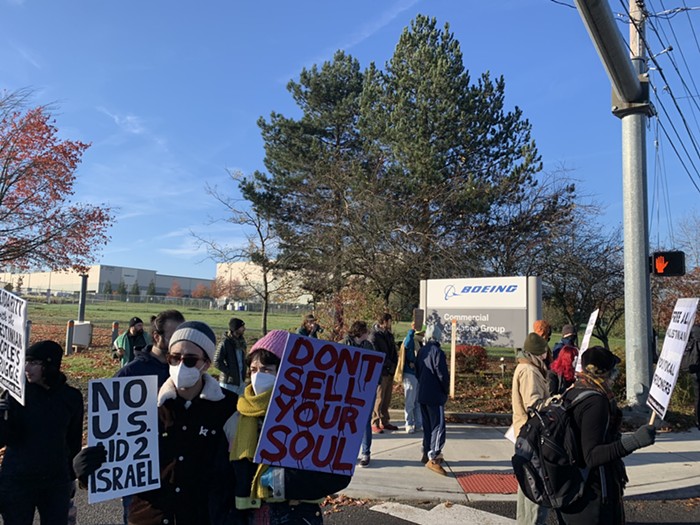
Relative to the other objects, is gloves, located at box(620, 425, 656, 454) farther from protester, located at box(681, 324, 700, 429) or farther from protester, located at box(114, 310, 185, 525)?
protester, located at box(681, 324, 700, 429)

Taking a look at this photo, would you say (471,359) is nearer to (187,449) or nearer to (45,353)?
(45,353)

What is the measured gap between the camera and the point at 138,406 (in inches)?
110

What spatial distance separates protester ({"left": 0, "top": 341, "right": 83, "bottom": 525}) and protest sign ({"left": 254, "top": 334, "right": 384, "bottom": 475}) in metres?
1.82

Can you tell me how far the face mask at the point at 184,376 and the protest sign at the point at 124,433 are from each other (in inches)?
5.8

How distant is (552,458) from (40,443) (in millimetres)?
3232

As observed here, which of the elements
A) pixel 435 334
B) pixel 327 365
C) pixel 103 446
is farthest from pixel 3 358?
pixel 435 334

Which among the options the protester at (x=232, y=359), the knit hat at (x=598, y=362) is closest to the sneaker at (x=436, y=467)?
the protester at (x=232, y=359)

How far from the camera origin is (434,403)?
6.62 m

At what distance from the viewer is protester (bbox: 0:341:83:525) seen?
10.9ft

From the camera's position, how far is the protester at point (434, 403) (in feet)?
21.8

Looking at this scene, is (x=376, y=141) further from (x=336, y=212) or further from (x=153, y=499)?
(x=153, y=499)

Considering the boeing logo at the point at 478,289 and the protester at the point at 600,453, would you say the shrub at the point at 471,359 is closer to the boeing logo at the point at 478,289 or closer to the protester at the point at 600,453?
the boeing logo at the point at 478,289

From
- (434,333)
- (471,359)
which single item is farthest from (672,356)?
(471,359)

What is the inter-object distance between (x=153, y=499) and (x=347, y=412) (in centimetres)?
108
